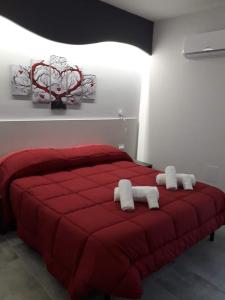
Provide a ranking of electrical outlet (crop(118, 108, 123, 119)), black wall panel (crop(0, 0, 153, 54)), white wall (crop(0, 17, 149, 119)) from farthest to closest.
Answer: electrical outlet (crop(118, 108, 123, 119)) → white wall (crop(0, 17, 149, 119)) → black wall panel (crop(0, 0, 153, 54))

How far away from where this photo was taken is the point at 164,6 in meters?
3.29

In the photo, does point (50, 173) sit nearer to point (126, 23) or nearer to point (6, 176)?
point (6, 176)

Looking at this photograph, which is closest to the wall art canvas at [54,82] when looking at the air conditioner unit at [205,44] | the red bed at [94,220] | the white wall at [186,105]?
the red bed at [94,220]

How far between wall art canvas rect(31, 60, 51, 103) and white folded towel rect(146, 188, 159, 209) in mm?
1817

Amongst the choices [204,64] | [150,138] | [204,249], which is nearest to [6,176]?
[204,249]

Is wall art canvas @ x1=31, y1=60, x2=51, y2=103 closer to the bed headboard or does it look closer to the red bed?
the bed headboard

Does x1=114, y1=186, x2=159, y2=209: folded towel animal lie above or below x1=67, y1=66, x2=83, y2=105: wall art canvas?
below

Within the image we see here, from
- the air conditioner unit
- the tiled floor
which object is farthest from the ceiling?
the tiled floor

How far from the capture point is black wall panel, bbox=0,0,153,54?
8.88 ft

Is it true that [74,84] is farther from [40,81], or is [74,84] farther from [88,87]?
[40,81]

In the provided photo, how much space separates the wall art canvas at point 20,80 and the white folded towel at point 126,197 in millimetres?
1684

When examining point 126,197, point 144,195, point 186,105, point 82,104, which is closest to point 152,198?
point 144,195

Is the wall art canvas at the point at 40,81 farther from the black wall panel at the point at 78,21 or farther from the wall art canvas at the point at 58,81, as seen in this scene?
the black wall panel at the point at 78,21

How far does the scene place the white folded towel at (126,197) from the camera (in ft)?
6.22
